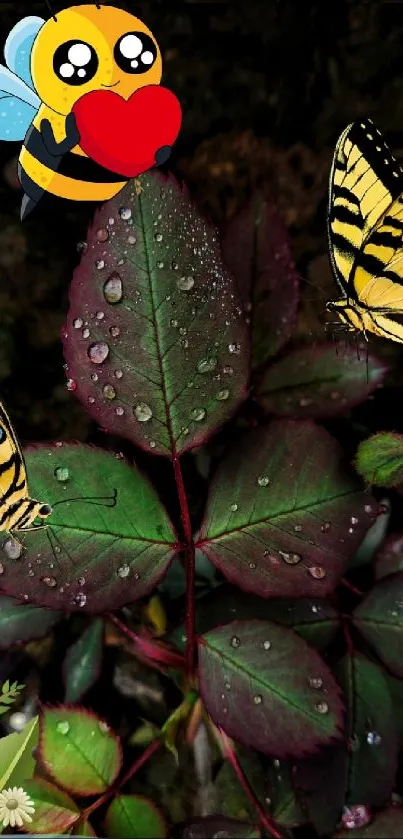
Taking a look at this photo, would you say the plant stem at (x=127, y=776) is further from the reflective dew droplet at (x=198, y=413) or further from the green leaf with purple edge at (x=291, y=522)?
the reflective dew droplet at (x=198, y=413)

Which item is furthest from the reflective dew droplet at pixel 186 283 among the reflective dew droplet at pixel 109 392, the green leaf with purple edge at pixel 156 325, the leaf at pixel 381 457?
the leaf at pixel 381 457

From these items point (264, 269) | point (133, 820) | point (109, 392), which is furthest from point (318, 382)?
point (133, 820)

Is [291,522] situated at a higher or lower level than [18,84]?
lower

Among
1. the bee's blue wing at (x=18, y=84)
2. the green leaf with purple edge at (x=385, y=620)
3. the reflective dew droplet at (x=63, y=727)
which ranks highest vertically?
the bee's blue wing at (x=18, y=84)

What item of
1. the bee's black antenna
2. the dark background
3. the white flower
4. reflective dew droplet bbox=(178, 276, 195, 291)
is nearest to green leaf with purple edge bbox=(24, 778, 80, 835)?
the white flower

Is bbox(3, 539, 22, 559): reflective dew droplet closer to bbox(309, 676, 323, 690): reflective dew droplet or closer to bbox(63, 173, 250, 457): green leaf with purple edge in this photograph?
bbox(63, 173, 250, 457): green leaf with purple edge

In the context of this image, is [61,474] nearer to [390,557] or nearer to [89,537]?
[89,537]

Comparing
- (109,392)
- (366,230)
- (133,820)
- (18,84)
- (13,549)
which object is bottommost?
(133,820)
